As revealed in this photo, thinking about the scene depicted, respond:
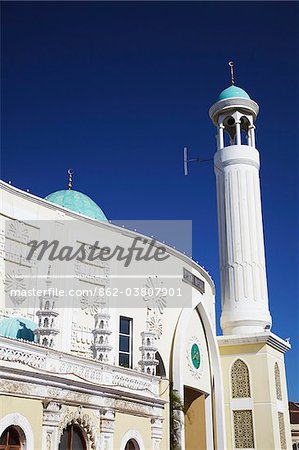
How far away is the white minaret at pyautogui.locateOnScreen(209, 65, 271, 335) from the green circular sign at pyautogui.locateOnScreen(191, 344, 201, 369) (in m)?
2.65

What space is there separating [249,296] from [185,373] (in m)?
5.24

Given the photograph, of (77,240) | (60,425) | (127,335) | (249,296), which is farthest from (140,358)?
(249,296)

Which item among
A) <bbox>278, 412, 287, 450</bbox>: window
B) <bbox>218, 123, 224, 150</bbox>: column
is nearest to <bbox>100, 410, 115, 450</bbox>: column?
<bbox>278, 412, 287, 450</bbox>: window

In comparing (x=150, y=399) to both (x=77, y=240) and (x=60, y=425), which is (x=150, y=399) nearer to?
(x=60, y=425)

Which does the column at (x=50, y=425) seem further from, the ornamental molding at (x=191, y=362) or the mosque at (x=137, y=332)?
the ornamental molding at (x=191, y=362)

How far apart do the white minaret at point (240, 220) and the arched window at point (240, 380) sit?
1.27 meters

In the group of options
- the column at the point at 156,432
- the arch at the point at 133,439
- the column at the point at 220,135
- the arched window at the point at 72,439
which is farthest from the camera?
the column at the point at 220,135

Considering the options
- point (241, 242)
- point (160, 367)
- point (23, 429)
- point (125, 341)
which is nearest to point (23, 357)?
point (23, 429)

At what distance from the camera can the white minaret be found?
2211 centimetres

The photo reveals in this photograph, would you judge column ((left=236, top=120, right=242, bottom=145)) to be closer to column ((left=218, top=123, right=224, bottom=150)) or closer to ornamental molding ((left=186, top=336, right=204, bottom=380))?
column ((left=218, top=123, right=224, bottom=150))

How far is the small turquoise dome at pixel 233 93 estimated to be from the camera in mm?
24875

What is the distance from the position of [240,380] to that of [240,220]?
20.9ft

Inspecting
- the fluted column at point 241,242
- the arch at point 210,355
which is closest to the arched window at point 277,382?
the fluted column at point 241,242

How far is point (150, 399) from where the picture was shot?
14.9 meters
